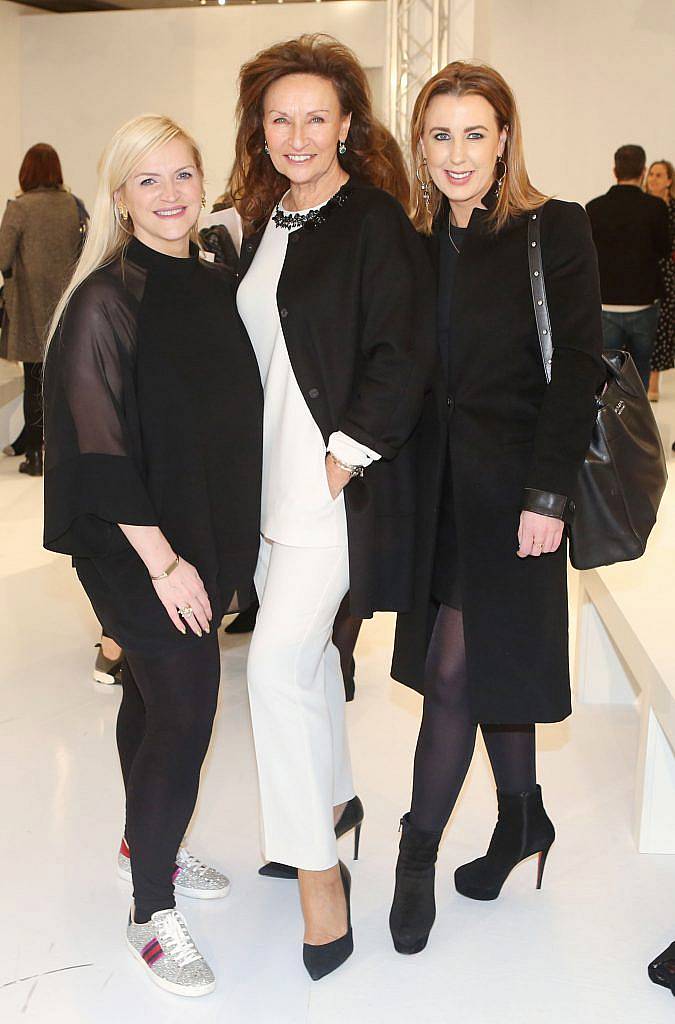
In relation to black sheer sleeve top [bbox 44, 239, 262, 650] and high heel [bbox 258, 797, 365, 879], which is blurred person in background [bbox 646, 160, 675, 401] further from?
black sheer sleeve top [bbox 44, 239, 262, 650]

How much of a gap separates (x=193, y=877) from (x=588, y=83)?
9725 mm

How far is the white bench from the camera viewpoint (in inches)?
107

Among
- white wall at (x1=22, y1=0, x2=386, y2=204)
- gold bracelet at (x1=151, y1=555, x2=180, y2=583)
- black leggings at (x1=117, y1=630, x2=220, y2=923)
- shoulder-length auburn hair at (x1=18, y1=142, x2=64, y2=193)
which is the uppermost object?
white wall at (x1=22, y1=0, x2=386, y2=204)

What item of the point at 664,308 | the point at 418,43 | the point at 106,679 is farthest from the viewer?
the point at 664,308

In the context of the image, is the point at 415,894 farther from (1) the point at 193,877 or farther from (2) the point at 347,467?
(2) the point at 347,467

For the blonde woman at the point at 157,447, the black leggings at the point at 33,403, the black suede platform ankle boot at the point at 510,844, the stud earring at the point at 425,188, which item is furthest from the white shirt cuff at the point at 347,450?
the black leggings at the point at 33,403

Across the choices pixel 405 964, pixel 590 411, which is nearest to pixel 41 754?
pixel 405 964

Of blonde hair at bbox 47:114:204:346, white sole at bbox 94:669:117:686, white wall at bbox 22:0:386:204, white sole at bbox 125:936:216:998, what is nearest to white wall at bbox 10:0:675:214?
white wall at bbox 22:0:386:204

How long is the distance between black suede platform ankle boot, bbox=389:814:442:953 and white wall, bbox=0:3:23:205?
1153 cm

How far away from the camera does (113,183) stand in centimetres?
200

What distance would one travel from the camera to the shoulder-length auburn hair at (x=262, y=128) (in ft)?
6.82

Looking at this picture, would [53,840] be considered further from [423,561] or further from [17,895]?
[423,561]

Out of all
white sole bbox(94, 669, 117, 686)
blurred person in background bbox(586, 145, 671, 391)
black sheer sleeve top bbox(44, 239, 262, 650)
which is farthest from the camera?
blurred person in background bbox(586, 145, 671, 391)

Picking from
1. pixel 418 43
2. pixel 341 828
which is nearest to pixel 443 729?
pixel 341 828
